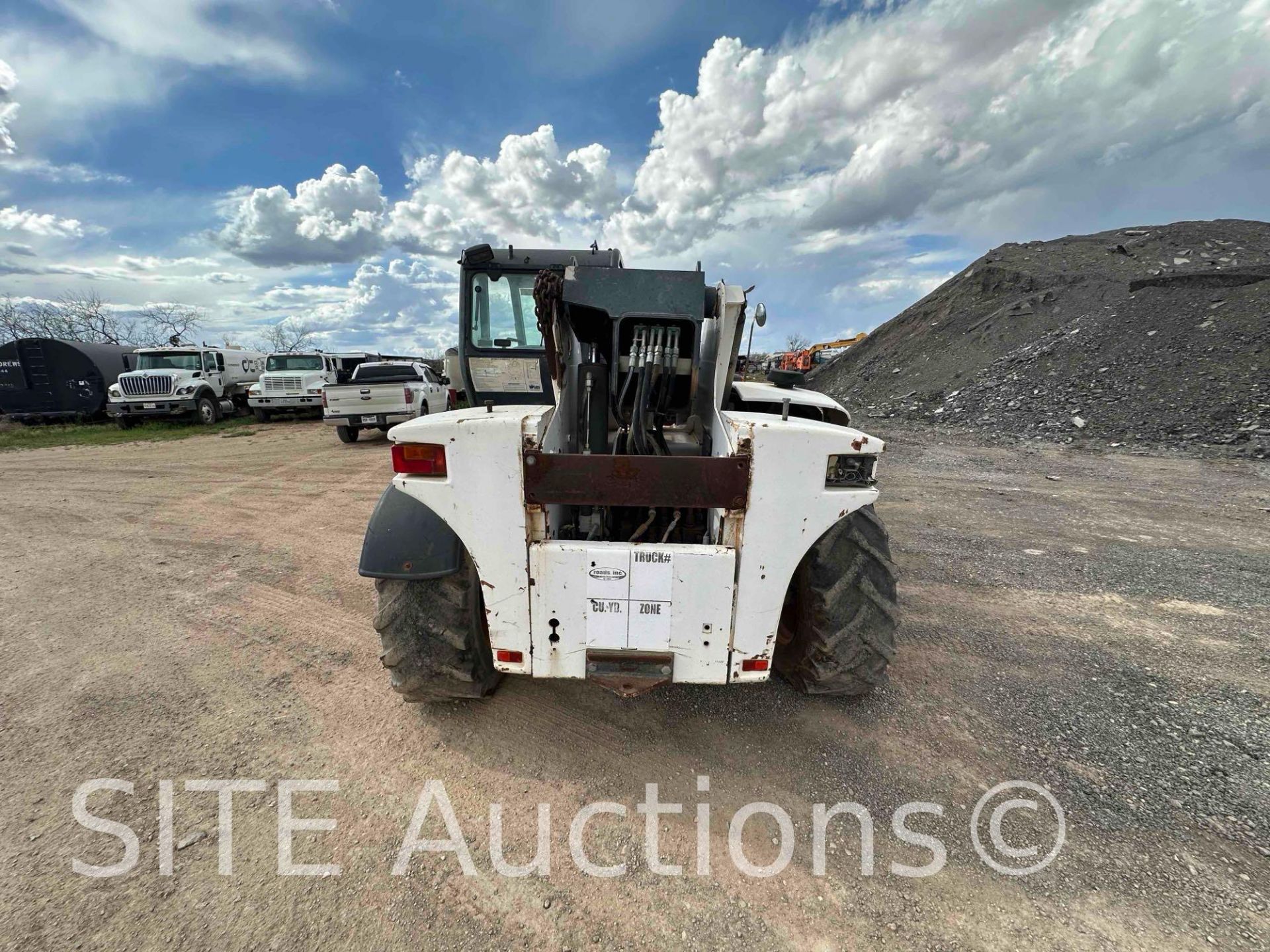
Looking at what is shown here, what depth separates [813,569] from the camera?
240cm

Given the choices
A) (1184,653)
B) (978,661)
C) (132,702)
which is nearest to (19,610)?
(132,702)

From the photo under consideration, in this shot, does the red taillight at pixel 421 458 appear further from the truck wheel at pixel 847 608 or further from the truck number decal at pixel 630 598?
the truck wheel at pixel 847 608

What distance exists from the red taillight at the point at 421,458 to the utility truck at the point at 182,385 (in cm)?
1658

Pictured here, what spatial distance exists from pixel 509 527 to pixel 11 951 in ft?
6.16

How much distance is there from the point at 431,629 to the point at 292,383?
629 inches

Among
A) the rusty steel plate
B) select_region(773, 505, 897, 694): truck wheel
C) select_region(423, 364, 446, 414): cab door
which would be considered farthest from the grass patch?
select_region(773, 505, 897, 694): truck wheel

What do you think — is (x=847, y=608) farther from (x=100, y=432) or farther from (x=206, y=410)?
(x=100, y=432)

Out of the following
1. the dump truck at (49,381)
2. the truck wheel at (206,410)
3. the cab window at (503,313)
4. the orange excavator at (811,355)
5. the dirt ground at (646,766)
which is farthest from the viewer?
the orange excavator at (811,355)

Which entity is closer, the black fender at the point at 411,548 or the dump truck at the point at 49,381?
the black fender at the point at 411,548

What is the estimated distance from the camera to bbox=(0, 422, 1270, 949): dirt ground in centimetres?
168

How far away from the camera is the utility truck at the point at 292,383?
1501 cm

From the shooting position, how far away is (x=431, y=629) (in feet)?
7.72

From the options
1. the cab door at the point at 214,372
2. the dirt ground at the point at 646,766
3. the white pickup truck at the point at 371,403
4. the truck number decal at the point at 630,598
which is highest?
the cab door at the point at 214,372

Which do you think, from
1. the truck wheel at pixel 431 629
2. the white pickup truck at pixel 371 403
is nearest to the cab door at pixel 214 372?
the white pickup truck at pixel 371 403
